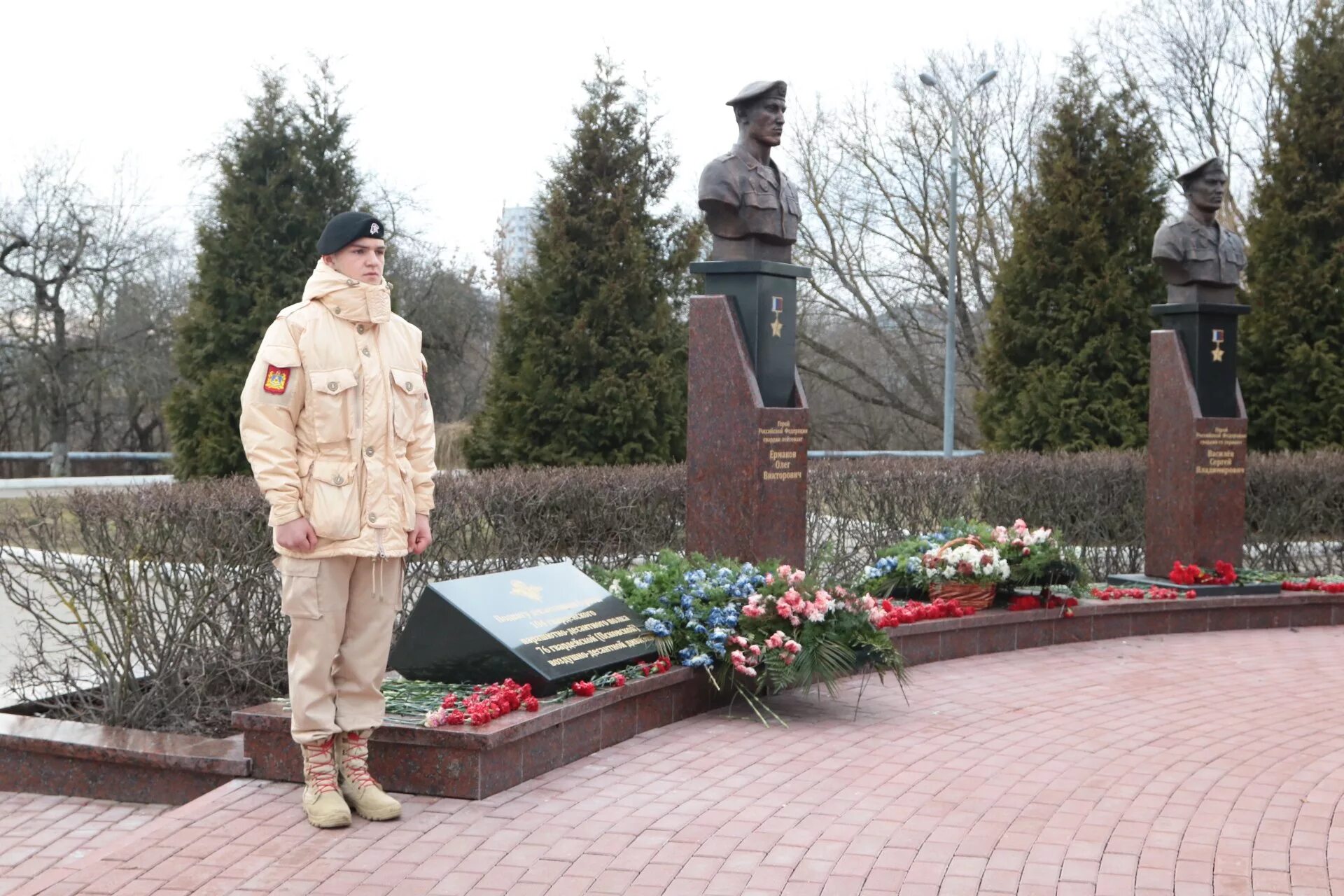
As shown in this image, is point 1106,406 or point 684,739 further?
point 1106,406

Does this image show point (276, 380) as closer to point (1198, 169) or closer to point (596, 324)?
point (1198, 169)

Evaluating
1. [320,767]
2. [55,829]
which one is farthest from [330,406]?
[55,829]

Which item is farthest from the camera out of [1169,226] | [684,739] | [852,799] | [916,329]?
[916,329]

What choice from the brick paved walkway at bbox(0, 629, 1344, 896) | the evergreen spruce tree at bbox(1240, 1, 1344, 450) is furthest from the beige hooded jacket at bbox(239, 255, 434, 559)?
the evergreen spruce tree at bbox(1240, 1, 1344, 450)

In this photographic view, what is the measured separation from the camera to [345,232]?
474cm

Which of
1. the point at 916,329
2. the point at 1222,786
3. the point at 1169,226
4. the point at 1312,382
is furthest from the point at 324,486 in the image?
the point at 916,329

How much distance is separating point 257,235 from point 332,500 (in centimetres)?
1331

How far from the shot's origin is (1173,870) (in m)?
4.41

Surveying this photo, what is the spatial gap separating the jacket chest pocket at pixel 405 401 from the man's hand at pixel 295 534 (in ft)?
1.56

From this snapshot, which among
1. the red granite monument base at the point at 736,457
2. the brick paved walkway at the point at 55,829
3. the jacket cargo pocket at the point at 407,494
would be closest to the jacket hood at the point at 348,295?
the jacket cargo pocket at the point at 407,494

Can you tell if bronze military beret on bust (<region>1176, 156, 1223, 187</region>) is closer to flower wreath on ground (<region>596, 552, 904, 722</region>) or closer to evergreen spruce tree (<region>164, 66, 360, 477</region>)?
flower wreath on ground (<region>596, 552, 904, 722</region>)

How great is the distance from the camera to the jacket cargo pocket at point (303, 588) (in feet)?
15.2

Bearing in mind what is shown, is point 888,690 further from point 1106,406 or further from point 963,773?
point 1106,406

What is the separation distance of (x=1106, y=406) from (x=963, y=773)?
12.6 meters
